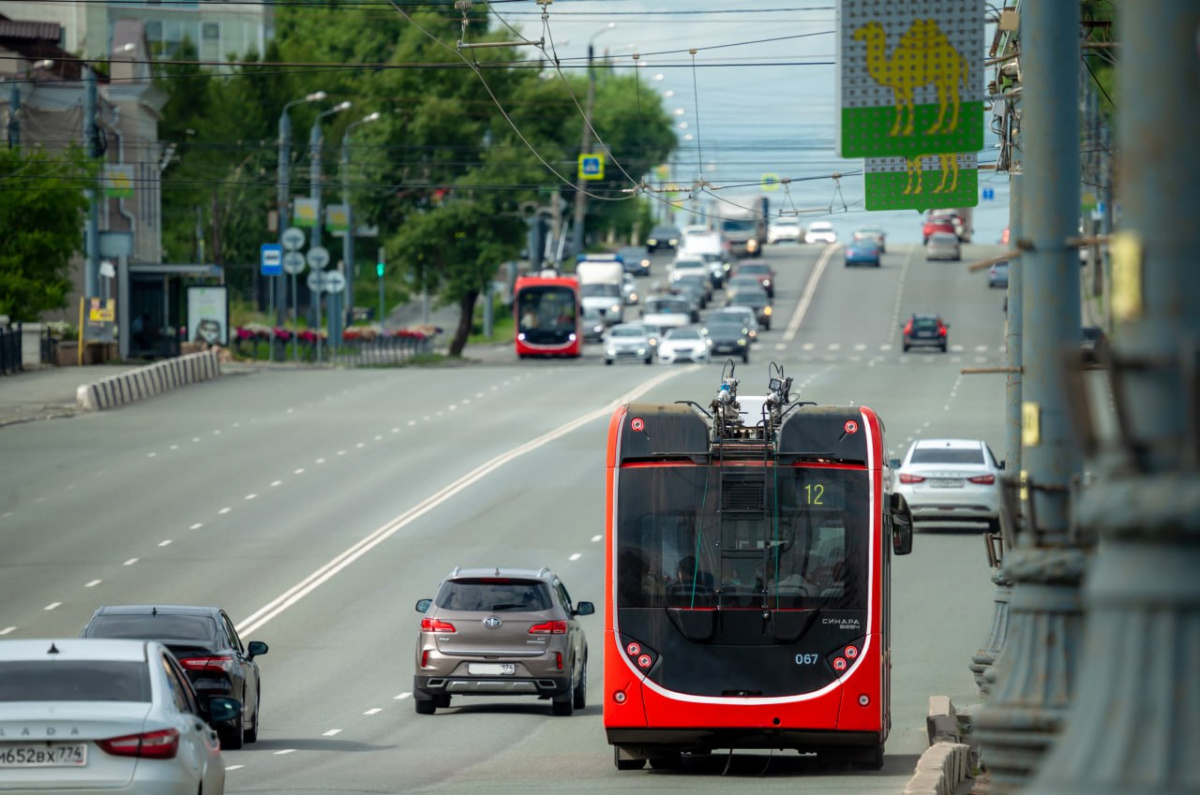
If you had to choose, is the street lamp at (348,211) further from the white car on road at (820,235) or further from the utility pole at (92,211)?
the white car on road at (820,235)

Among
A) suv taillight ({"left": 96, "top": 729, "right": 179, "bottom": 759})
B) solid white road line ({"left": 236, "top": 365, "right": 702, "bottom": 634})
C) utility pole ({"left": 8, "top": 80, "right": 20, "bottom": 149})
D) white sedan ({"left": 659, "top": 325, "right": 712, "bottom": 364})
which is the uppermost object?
utility pole ({"left": 8, "top": 80, "right": 20, "bottom": 149})

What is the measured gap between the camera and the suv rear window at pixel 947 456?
118 ft

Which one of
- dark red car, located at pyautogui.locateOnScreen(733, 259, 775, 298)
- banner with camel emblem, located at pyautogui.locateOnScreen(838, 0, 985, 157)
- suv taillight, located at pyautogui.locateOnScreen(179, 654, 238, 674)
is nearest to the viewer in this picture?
banner with camel emblem, located at pyautogui.locateOnScreen(838, 0, 985, 157)

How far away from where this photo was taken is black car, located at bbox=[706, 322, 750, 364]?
72.9m

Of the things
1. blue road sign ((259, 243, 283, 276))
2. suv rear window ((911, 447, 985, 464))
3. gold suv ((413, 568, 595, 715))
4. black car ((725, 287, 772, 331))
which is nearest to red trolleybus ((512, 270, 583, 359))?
blue road sign ((259, 243, 283, 276))

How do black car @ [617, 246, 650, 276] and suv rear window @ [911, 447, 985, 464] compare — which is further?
black car @ [617, 246, 650, 276]

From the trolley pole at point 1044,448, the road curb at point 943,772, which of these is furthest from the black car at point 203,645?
the trolley pole at point 1044,448

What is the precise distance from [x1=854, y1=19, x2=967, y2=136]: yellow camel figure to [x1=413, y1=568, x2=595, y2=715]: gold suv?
878 centimetres

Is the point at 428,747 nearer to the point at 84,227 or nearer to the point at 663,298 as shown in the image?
the point at 84,227

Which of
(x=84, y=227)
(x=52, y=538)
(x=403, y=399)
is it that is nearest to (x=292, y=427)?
(x=403, y=399)

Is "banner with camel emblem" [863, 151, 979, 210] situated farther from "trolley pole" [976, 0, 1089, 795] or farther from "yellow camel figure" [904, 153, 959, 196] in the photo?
"trolley pole" [976, 0, 1089, 795]

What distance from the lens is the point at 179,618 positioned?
19.2 m

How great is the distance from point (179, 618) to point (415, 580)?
12130mm

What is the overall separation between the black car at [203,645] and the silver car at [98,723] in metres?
7.52
